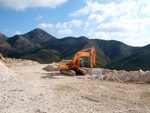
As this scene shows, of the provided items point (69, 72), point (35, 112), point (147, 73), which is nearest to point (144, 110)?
point (35, 112)

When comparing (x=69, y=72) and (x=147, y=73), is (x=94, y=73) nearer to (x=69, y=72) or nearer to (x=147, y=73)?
(x=69, y=72)

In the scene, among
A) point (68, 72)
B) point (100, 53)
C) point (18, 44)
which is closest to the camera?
point (68, 72)

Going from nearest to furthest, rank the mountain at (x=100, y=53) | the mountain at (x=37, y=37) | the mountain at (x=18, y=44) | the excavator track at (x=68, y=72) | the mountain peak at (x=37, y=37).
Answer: the excavator track at (x=68, y=72)
the mountain at (x=100, y=53)
the mountain at (x=18, y=44)
the mountain at (x=37, y=37)
the mountain peak at (x=37, y=37)

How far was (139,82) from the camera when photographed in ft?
30.8

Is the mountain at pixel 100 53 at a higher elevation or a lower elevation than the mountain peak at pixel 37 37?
lower

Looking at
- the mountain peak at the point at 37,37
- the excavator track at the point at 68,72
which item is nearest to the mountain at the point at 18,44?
the mountain peak at the point at 37,37

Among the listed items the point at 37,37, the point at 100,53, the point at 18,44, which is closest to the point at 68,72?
the point at 100,53

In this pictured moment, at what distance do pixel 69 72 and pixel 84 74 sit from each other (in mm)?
1806

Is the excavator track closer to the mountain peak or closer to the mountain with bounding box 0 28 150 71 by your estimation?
the mountain with bounding box 0 28 150 71

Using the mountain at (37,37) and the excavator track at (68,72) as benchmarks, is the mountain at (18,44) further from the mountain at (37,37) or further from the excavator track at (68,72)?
the excavator track at (68,72)

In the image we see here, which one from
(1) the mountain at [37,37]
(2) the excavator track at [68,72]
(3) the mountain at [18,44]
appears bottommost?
(2) the excavator track at [68,72]

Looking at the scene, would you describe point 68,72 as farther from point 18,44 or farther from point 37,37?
point 37,37

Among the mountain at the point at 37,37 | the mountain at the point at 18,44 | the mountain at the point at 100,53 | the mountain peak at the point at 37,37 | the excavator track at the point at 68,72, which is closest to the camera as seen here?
the excavator track at the point at 68,72

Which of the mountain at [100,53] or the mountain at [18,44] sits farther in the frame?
the mountain at [18,44]
